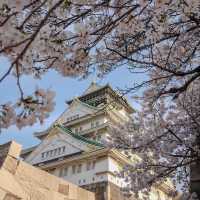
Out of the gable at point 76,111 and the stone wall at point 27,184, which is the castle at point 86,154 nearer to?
the gable at point 76,111

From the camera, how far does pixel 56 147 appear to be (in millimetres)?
23297

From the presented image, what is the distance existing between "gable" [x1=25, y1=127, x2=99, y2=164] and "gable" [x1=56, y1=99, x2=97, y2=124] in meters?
4.02

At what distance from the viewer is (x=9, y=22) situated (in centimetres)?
270

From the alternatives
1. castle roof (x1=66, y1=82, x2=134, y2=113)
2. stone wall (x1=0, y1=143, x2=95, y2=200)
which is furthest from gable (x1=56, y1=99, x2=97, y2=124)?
stone wall (x1=0, y1=143, x2=95, y2=200)

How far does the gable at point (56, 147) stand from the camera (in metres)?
21.7

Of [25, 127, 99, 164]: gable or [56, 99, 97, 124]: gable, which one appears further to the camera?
[56, 99, 97, 124]: gable

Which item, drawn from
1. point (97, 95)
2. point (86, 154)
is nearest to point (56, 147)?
point (86, 154)

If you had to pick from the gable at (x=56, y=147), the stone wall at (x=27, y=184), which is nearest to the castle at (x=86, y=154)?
the gable at (x=56, y=147)

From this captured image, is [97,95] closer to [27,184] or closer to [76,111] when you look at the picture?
[76,111]

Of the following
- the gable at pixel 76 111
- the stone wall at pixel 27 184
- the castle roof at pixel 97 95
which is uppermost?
the castle roof at pixel 97 95

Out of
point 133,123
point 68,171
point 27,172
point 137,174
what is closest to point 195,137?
point 137,174

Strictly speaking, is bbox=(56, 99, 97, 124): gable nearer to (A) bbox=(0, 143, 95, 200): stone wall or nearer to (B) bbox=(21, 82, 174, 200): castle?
(B) bbox=(21, 82, 174, 200): castle

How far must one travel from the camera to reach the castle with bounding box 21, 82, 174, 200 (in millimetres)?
18656

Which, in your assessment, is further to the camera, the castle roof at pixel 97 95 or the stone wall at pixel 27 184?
the castle roof at pixel 97 95
